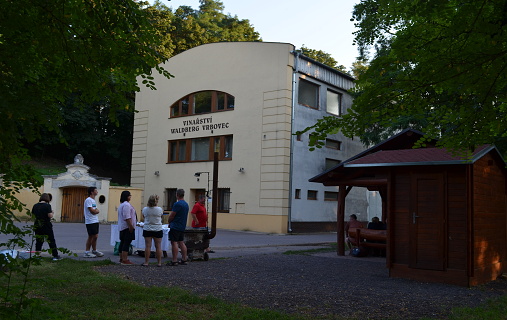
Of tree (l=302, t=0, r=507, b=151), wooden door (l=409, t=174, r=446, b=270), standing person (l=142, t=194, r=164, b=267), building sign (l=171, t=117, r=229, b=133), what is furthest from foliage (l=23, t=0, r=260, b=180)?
tree (l=302, t=0, r=507, b=151)

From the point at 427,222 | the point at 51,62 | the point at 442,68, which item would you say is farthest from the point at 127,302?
the point at 427,222

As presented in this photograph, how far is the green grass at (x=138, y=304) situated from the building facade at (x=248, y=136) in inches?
738

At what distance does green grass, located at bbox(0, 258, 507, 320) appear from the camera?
21.0 ft

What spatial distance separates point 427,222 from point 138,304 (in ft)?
21.5

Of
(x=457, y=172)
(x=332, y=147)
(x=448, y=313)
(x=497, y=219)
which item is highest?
(x=332, y=147)

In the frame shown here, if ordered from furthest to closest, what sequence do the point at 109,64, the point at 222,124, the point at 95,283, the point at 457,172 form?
1. the point at 222,124
2. the point at 457,172
3. the point at 95,283
4. the point at 109,64

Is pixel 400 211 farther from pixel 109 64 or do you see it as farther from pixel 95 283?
pixel 109 64

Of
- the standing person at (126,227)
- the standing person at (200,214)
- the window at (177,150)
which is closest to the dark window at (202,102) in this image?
the window at (177,150)

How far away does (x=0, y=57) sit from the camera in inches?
151

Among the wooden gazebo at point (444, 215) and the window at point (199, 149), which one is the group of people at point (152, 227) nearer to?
the wooden gazebo at point (444, 215)

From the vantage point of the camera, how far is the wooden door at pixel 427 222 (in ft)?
34.9

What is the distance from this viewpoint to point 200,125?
102ft

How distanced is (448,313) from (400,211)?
4.24 meters

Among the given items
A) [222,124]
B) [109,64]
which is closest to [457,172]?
[109,64]
